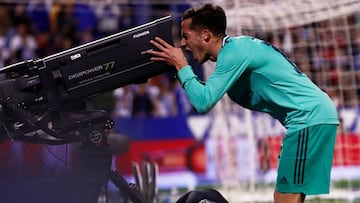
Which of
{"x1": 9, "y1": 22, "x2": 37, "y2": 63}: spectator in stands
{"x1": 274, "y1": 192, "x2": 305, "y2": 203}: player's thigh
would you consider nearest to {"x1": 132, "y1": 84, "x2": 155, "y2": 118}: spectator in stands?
{"x1": 9, "y1": 22, "x2": 37, "y2": 63}: spectator in stands

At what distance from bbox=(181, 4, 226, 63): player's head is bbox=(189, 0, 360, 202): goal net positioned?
5.19 m

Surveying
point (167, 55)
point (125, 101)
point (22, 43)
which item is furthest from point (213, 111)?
point (167, 55)

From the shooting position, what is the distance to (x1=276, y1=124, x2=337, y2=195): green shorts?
16.6ft

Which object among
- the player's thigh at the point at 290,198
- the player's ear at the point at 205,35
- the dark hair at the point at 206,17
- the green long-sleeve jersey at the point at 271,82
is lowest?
the player's thigh at the point at 290,198

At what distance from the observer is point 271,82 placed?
16.6ft

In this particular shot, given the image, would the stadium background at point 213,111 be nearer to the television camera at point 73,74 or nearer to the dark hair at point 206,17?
the television camera at point 73,74

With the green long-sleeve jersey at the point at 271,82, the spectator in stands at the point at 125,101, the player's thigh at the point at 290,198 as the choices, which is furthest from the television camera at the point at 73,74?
the spectator in stands at the point at 125,101

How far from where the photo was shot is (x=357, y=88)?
12953mm

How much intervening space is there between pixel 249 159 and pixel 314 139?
6.36 metres

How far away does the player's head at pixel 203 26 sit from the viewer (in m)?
5.05

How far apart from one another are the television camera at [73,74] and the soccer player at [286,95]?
0.10 m

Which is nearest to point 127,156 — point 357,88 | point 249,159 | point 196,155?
point 249,159

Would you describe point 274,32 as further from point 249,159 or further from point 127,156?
point 127,156

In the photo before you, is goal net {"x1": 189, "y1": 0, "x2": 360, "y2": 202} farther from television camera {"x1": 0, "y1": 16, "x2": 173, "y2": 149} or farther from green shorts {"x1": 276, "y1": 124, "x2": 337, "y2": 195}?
television camera {"x1": 0, "y1": 16, "x2": 173, "y2": 149}
